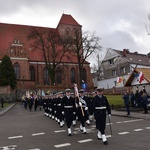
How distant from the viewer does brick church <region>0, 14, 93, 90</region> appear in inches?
2419

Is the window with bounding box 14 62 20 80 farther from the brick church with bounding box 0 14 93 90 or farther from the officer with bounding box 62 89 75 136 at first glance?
the officer with bounding box 62 89 75 136

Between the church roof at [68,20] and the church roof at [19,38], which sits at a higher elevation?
the church roof at [68,20]

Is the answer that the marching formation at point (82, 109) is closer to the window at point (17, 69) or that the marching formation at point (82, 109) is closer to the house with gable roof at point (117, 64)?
the window at point (17, 69)

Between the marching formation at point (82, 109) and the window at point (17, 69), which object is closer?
the marching formation at point (82, 109)

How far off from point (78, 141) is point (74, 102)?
8.97 feet

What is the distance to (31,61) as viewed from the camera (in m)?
67.1

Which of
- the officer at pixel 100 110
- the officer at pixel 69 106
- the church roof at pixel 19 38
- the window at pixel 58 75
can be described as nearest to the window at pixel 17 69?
the church roof at pixel 19 38

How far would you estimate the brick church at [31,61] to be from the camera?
61438 millimetres

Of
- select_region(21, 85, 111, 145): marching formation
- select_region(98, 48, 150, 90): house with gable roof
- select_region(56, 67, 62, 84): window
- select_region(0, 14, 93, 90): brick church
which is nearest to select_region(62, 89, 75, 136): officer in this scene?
select_region(21, 85, 111, 145): marching formation

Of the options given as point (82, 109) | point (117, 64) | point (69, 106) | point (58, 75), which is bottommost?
point (82, 109)

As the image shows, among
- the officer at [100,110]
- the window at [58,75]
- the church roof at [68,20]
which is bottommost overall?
the officer at [100,110]

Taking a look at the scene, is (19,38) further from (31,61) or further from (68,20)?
(68,20)

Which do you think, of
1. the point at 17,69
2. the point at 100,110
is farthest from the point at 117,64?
the point at 100,110

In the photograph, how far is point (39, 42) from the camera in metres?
63.7
